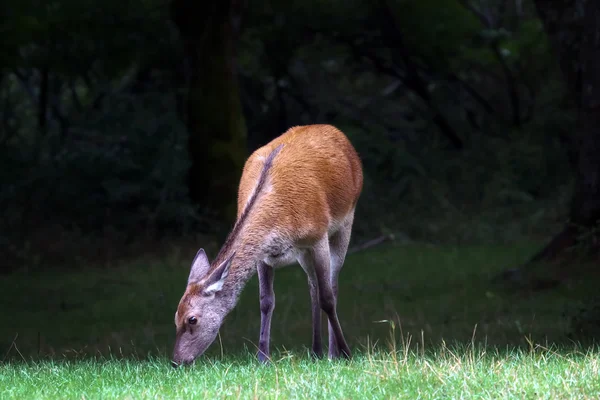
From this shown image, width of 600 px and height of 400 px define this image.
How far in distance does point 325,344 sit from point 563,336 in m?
2.28

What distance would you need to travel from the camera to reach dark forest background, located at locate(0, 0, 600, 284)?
17.1m

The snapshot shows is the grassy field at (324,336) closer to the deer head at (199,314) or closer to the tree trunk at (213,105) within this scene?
the deer head at (199,314)

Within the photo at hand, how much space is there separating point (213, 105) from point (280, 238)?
9796 mm

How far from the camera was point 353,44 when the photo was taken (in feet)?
69.9

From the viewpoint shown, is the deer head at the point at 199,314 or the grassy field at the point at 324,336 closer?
the grassy field at the point at 324,336

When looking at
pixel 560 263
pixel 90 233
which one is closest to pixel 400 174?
pixel 90 233

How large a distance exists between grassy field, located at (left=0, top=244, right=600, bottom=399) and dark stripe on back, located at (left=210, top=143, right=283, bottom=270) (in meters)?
0.78

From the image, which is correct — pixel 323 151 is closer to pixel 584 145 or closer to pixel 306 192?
pixel 306 192

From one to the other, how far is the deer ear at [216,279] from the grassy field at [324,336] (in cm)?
53

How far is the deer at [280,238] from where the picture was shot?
24.8 feet

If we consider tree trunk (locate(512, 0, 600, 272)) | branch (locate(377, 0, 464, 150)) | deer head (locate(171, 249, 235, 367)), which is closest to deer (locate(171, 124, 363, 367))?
deer head (locate(171, 249, 235, 367))

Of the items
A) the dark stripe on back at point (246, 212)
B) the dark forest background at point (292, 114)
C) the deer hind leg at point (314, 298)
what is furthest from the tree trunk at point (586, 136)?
A: the dark stripe on back at point (246, 212)

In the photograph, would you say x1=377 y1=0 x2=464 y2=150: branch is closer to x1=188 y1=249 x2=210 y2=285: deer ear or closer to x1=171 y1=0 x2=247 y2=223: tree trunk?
x1=171 y1=0 x2=247 y2=223: tree trunk

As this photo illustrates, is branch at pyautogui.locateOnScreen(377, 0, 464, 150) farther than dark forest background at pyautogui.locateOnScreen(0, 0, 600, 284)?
Yes
